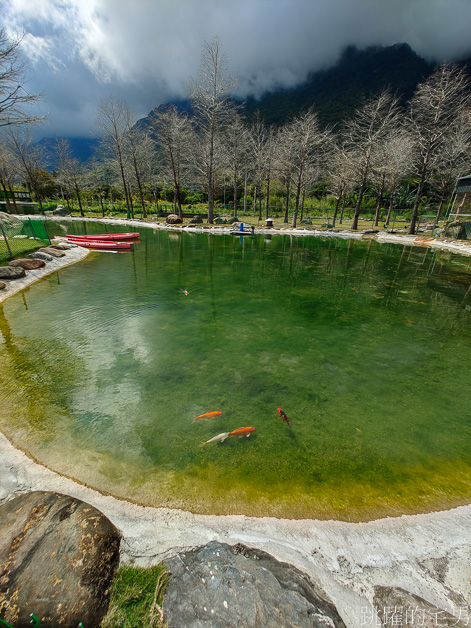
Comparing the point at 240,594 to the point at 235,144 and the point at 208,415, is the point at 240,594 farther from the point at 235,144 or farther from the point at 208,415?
the point at 235,144

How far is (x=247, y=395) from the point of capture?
4723 millimetres

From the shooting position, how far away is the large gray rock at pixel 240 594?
6.21 ft

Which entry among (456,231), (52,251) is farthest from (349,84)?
(52,251)

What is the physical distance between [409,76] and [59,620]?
15126 cm

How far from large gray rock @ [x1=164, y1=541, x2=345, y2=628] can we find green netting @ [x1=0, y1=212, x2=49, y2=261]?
15069 millimetres

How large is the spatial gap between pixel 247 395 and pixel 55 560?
3.13 m

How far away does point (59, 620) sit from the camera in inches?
69.6

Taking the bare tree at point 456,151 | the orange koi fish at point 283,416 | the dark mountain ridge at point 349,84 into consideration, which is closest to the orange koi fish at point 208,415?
the orange koi fish at point 283,416

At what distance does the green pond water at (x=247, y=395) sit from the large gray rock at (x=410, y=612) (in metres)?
0.77

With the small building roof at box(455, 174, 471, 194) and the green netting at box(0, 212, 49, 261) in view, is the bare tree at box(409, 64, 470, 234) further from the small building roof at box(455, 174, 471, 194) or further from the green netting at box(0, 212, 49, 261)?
the green netting at box(0, 212, 49, 261)

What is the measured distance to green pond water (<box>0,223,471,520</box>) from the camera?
10.7 ft

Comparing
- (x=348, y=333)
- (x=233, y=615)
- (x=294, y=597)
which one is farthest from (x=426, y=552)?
(x=348, y=333)

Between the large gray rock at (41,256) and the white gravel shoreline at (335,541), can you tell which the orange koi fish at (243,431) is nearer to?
the white gravel shoreline at (335,541)

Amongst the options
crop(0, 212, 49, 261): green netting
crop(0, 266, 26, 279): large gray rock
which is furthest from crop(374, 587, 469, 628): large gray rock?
crop(0, 212, 49, 261): green netting
